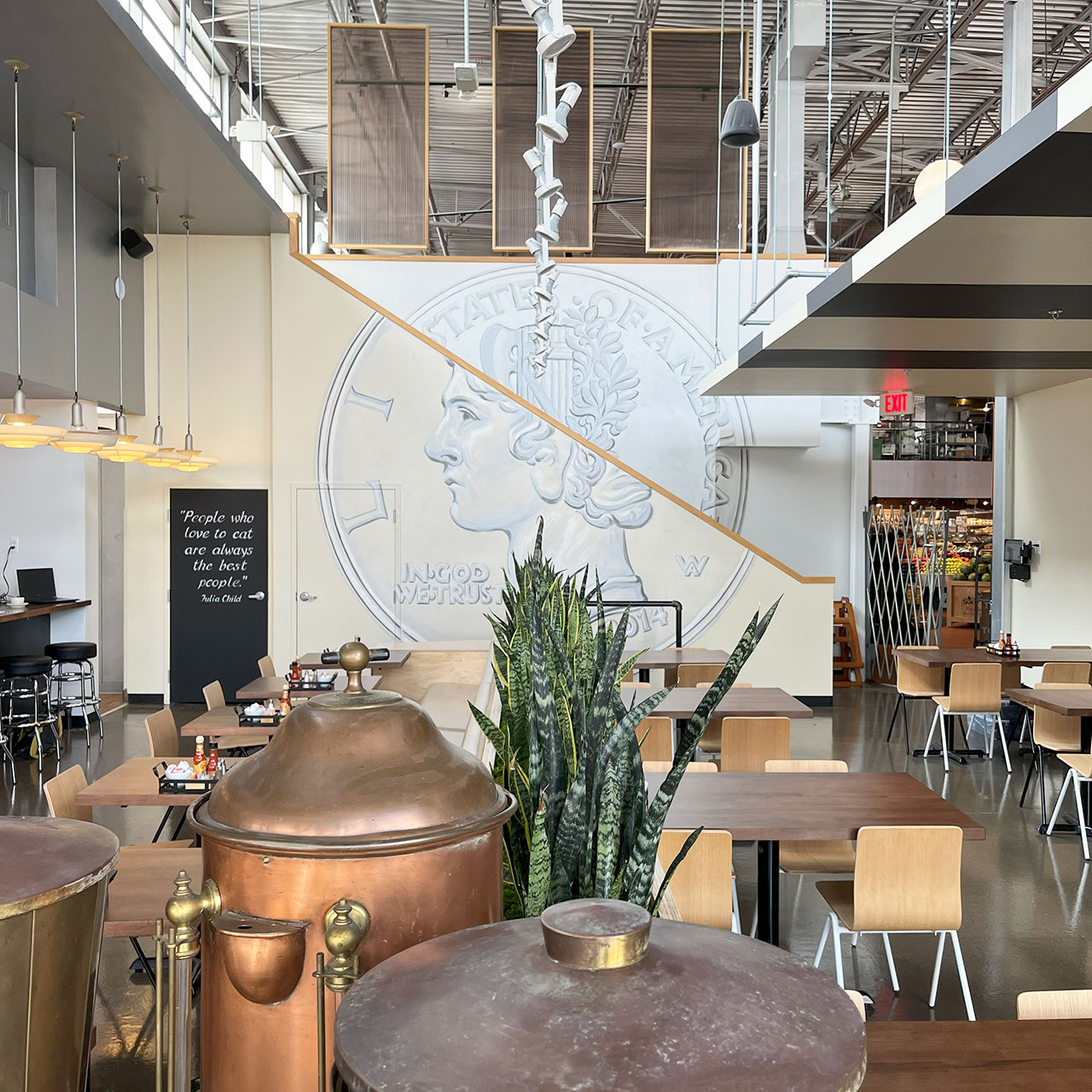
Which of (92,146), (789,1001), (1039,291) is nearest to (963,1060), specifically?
(789,1001)

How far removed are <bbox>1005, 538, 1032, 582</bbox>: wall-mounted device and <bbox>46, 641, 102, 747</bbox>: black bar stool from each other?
7.66 metres

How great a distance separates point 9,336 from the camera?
24.1ft

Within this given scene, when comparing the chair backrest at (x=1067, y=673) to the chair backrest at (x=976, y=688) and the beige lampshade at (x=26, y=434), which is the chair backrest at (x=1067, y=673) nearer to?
the chair backrest at (x=976, y=688)

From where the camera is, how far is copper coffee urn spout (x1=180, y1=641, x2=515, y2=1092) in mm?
1126

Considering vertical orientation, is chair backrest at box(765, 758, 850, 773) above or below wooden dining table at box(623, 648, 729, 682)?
below

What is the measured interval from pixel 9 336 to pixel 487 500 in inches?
157

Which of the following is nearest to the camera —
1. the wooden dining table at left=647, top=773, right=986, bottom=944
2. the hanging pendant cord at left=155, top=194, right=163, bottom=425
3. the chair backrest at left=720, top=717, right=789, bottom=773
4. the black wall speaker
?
the wooden dining table at left=647, top=773, right=986, bottom=944

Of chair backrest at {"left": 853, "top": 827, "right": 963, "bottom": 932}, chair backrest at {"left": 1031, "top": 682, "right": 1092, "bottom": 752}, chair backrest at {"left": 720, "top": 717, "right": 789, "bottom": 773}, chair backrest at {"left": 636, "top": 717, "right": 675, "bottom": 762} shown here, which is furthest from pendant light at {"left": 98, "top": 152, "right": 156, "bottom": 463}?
chair backrest at {"left": 1031, "top": 682, "right": 1092, "bottom": 752}

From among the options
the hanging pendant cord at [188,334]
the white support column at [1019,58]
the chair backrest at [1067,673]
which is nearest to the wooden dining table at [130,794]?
the white support column at [1019,58]

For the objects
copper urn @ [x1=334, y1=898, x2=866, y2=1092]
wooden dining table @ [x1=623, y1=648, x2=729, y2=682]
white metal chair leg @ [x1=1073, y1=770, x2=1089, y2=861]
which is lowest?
white metal chair leg @ [x1=1073, y1=770, x2=1089, y2=861]

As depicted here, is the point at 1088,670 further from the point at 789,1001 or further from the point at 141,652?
the point at 141,652

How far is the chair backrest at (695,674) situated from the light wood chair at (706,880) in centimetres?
375

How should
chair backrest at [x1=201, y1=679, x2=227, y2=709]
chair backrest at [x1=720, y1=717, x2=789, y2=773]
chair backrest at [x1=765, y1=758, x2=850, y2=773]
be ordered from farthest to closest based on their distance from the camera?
chair backrest at [x1=201, y1=679, x2=227, y2=709] → chair backrest at [x1=720, y1=717, x2=789, y2=773] → chair backrest at [x1=765, y1=758, x2=850, y2=773]

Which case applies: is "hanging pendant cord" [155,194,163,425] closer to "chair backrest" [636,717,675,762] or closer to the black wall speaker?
the black wall speaker
